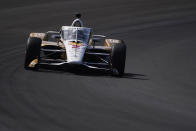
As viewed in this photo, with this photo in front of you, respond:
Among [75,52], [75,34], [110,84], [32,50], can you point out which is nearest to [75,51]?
[75,52]

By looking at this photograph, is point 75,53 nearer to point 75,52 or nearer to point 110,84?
point 75,52

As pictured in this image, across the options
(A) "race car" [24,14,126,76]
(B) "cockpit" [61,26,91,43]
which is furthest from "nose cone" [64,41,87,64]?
(B) "cockpit" [61,26,91,43]

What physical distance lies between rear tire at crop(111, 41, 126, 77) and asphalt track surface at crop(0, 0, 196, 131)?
26 cm

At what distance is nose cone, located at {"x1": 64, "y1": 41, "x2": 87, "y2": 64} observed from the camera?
1600 cm

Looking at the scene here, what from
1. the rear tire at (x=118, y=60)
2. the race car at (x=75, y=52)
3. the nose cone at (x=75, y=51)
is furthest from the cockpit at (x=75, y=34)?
the rear tire at (x=118, y=60)

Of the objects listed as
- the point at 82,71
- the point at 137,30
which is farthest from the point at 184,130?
the point at 137,30

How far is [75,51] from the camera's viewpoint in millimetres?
16422

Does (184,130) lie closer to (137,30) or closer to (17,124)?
(17,124)

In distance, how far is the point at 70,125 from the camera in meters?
10.1

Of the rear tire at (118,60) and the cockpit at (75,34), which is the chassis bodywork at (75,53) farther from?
the rear tire at (118,60)

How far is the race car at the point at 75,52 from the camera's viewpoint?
1639 centimetres

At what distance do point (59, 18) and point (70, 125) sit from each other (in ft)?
63.8

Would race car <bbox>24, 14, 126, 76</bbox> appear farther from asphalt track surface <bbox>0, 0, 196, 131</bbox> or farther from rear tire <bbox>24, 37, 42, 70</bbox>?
asphalt track surface <bbox>0, 0, 196, 131</bbox>

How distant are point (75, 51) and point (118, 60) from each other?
4.07 ft
